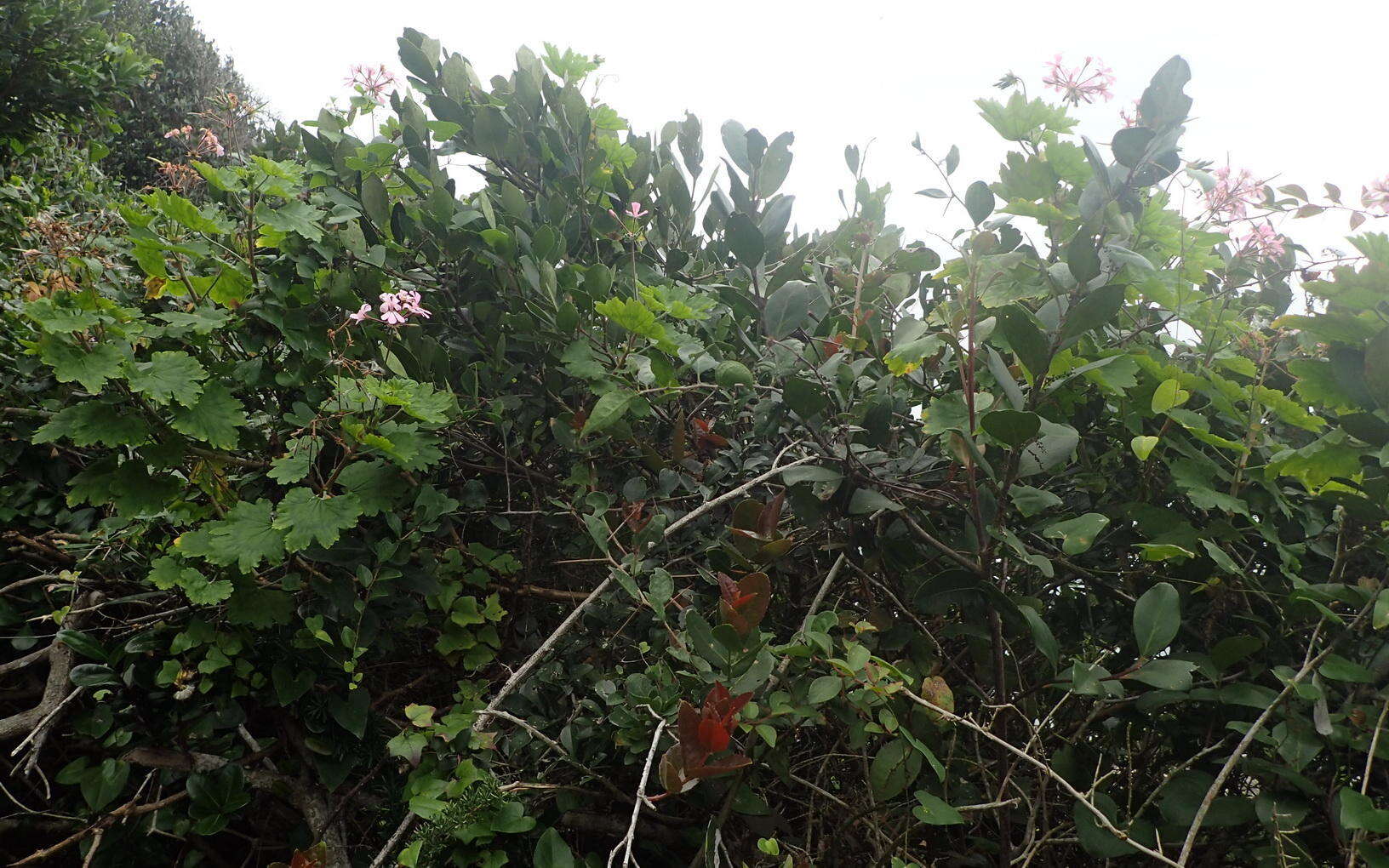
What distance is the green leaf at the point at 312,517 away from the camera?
1278 mm

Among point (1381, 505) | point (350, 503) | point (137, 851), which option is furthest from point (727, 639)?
point (137, 851)

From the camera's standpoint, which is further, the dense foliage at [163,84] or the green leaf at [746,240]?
the dense foliage at [163,84]

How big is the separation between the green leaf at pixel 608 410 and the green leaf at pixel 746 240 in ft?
0.90

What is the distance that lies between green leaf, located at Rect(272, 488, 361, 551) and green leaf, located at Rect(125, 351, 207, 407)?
215 mm

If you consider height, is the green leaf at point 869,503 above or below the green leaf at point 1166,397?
below

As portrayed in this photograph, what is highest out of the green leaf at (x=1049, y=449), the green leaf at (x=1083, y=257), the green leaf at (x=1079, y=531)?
the green leaf at (x=1083, y=257)

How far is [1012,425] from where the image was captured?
991 mm

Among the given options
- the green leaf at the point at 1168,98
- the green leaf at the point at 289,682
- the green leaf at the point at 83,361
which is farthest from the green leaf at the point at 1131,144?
the green leaf at the point at 289,682

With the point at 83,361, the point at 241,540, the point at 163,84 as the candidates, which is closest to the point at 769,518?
the point at 241,540

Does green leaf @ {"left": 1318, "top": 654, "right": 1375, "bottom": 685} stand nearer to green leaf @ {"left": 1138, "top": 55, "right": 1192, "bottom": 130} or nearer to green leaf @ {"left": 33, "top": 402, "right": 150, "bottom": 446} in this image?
green leaf @ {"left": 1138, "top": 55, "right": 1192, "bottom": 130}

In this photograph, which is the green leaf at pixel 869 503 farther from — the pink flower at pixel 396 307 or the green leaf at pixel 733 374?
the pink flower at pixel 396 307

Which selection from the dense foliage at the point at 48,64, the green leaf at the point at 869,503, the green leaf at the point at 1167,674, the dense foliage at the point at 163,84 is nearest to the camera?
the green leaf at the point at 1167,674

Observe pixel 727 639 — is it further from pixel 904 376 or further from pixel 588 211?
pixel 588 211

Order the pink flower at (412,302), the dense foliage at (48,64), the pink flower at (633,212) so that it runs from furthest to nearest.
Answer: the dense foliage at (48,64) < the pink flower at (633,212) < the pink flower at (412,302)
